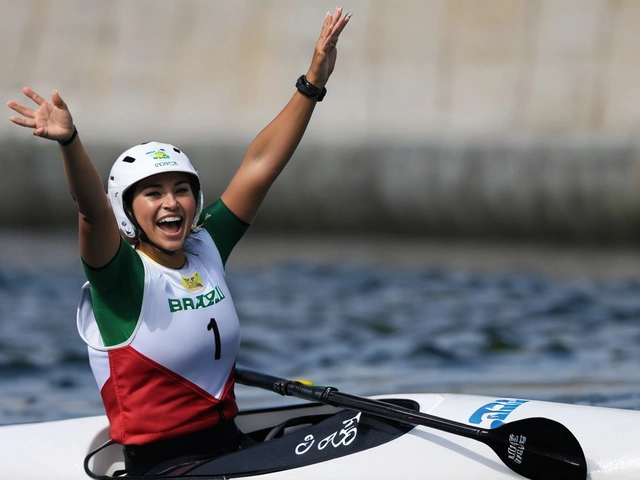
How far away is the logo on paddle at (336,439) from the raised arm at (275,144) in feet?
3.12

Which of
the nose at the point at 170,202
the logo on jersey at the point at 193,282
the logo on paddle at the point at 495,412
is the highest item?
the nose at the point at 170,202

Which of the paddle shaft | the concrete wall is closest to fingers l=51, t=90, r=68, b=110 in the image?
the paddle shaft

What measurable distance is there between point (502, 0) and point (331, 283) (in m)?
4.37

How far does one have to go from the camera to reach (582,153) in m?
11.5

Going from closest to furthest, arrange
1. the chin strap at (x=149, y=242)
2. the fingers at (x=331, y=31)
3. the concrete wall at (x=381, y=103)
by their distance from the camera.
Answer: the chin strap at (x=149, y=242)
the fingers at (x=331, y=31)
the concrete wall at (x=381, y=103)

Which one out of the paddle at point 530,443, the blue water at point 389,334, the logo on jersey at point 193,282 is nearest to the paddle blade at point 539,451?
the paddle at point 530,443

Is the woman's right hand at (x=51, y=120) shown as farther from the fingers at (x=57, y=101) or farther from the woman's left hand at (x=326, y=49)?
the woman's left hand at (x=326, y=49)

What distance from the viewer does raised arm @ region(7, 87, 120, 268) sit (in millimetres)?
3027

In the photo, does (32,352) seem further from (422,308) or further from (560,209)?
(560,209)

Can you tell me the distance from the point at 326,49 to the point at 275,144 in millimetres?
438

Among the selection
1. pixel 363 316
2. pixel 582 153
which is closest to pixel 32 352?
pixel 363 316

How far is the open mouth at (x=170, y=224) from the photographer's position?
3549mm

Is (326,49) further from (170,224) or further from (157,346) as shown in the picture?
(157,346)

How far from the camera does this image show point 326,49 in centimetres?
411
